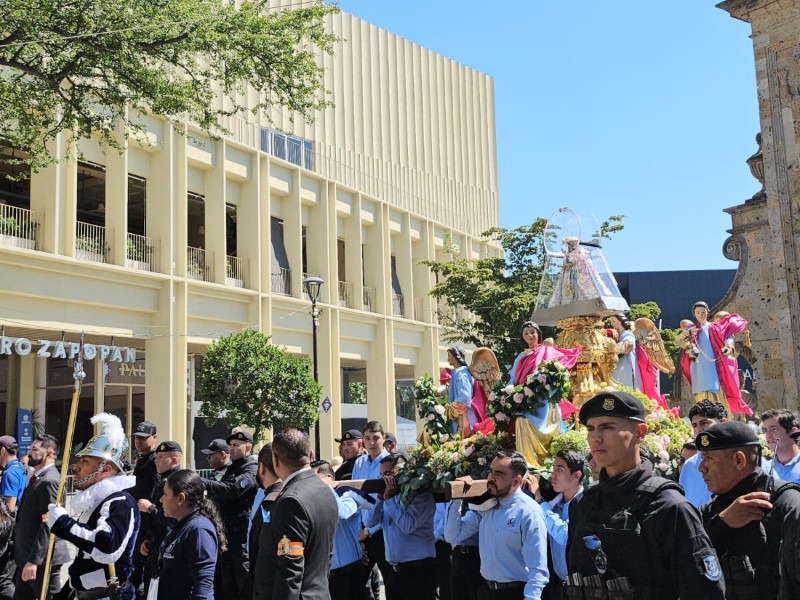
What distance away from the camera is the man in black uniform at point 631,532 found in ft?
10.7

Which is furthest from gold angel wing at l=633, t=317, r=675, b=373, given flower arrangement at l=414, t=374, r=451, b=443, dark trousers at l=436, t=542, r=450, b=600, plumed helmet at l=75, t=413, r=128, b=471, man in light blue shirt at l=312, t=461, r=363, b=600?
plumed helmet at l=75, t=413, r=128, b=471

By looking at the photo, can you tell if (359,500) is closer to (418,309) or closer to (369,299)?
(369,299)

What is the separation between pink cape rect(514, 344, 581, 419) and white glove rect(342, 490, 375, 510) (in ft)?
6.60

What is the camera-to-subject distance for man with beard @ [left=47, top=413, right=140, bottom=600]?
19.6 feet

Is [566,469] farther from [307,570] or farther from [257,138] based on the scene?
[257,138]

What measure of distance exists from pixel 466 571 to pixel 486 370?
3.17 m

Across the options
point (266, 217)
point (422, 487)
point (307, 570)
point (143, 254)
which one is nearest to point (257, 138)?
point (266, 217)

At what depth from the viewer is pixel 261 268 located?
30344mm

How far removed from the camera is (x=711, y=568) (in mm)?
3213

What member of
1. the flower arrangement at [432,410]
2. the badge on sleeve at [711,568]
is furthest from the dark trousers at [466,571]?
the badge on sleeve at [711,568]

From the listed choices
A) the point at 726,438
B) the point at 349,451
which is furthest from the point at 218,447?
the point at 726,438

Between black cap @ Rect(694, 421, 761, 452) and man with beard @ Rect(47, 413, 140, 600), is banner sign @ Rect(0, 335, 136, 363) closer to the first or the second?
man with beard @ Rect(47, 413, 140, 600)

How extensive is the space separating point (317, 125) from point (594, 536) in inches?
1303

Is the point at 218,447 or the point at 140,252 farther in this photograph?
the point at 140,252
